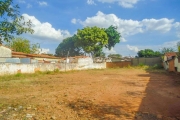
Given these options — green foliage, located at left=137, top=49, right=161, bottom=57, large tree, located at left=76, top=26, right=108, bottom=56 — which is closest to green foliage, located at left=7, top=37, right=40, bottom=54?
large tree, located at left=76, top=26, right=108, bottom=56

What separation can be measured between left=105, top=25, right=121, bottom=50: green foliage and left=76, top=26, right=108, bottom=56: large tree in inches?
95.6

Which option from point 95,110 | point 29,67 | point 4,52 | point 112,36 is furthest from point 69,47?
point 95,110

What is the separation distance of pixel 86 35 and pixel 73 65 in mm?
11539

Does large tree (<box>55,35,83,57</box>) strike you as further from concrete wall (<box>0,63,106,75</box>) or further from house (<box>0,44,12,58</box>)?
house (<box>0,44,12,58</box>)

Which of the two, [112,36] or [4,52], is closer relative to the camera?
[4,52]

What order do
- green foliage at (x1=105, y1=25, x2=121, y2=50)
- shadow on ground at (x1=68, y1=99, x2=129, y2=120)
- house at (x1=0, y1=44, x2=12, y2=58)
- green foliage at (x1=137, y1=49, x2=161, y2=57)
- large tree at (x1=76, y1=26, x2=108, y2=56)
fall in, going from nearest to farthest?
shadow on ground at (x1=68, y1=99, x2=129, y2=120), house at (x1=0, y1=44, x2=12, y2=58), large tree at (x1=76, y1=26, x2=108, y2=56), green foliage at (x1=105, y1=25, x2=121, y2=50), green foliage at (x1=137, y1=49, x2=161, y2=57)

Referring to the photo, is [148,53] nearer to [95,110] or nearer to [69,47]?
[69,47]

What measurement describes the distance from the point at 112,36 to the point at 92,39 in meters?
6.48

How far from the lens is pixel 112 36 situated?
39656mm

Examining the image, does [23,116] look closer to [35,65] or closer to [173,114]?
[173,114]

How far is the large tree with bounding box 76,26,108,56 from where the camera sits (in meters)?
35.8

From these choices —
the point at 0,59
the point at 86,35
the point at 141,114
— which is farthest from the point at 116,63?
the point at 141,114

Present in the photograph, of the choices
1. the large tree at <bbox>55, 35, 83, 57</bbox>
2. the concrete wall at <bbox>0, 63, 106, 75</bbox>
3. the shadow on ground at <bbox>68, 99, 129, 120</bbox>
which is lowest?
the shadow on ground at <bbox>68, 99, 129, 120</bbox>

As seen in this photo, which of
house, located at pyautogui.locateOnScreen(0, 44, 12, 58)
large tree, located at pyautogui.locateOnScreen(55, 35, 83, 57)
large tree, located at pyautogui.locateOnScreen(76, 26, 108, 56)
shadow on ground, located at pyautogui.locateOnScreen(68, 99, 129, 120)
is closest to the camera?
shadow on ground, located at pyautogui.locateOnScreen(68, 99, 129, 120)
